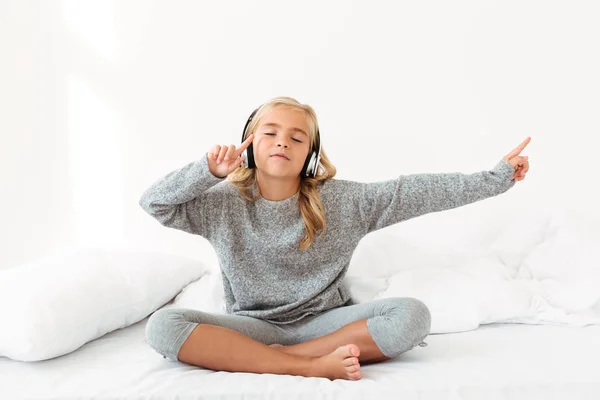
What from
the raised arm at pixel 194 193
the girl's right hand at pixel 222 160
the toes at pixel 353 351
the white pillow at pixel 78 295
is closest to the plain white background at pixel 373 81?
the white pillow at pixel 78 295

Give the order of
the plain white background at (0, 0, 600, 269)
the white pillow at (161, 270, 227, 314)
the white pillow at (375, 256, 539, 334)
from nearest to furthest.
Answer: the white pillow at (375, 256, 539, 334)
the white pillow at (161, 270, 227, 314)
the plain white background at (0, 0, 600, 269)

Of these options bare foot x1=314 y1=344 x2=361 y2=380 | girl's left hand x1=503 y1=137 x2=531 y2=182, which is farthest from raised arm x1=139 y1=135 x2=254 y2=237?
girl's left hand x1=503 y1=137 x2=531 y2=182

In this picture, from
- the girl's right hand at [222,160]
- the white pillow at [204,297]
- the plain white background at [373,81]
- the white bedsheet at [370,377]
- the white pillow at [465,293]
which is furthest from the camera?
the plain white background at [373,81]

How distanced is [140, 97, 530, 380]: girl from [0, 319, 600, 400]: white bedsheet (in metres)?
0.15

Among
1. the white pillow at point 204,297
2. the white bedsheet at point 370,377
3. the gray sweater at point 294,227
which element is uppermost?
the gray sweater at point 294,227

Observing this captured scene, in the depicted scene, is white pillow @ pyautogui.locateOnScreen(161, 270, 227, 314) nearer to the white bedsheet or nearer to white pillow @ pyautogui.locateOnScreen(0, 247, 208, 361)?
white pillow @ pyautogui.locateOnScreen(0, 247, 208, 361)

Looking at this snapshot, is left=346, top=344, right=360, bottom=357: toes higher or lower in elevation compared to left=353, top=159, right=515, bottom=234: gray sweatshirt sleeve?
lower

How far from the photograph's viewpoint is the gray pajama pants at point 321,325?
1198 mm

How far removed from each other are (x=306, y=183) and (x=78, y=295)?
57 cm

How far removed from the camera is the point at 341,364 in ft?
3.73

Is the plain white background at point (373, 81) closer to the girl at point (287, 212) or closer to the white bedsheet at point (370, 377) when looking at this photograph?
the girl at point (287, 212)

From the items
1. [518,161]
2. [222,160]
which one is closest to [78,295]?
[222,160]

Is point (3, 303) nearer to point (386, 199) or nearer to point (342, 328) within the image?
point (342, 328)

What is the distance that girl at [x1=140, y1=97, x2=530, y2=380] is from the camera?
1363 millimetres
